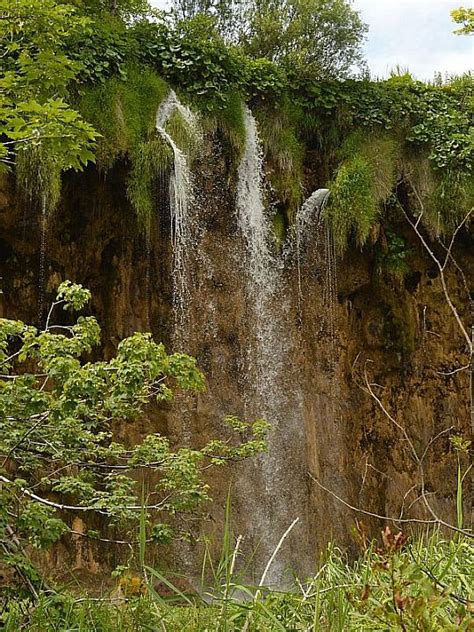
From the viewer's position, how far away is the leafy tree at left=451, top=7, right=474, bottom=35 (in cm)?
964

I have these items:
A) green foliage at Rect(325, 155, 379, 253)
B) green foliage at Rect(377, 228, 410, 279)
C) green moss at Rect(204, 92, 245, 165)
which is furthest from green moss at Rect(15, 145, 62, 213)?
green foliage at Rect(377, 228, 410, 279)

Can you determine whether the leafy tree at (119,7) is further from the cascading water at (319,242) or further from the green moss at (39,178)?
the cascading water at (319,242)

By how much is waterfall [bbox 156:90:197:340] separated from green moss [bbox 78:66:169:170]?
18 centimetres

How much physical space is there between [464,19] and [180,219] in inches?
186

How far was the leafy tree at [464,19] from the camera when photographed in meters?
9.64

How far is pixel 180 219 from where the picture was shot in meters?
8.84

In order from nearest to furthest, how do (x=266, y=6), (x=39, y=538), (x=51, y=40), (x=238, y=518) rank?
(x=39, y=538), (x=51, y=40), (x=238, y=518), (x=266, y=6)

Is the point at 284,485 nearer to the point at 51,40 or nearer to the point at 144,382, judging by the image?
the point at 144,382

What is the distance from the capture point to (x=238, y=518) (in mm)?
8570

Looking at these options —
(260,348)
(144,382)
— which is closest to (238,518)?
(260,348)

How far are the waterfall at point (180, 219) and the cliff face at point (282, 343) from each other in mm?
78

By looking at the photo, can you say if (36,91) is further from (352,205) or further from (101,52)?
(352,205)

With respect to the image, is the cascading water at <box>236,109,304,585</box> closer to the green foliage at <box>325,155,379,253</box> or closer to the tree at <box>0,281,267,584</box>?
the green foliage at <box>325,155,379,253</box>

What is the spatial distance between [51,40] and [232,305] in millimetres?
5098
